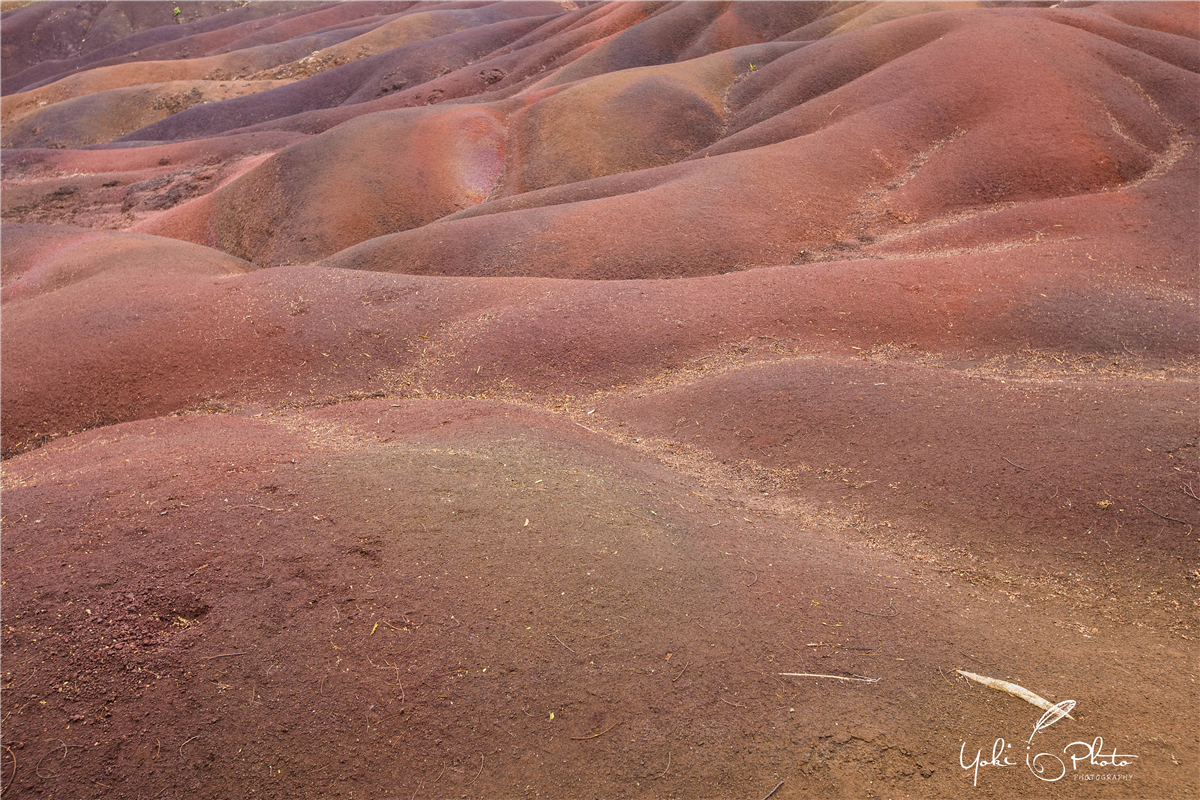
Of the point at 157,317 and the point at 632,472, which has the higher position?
the point at 157,317

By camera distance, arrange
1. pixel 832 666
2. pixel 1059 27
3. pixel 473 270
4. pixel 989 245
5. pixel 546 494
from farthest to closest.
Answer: pixel 1059 27 < pixel 473 270 < pixel 989 245 < pixel 546 494 < pixel 832 666

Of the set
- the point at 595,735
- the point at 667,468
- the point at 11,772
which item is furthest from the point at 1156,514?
the point at 11,772

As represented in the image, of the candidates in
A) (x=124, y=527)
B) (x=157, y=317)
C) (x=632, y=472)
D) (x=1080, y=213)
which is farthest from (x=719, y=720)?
(x=1080, y=213)

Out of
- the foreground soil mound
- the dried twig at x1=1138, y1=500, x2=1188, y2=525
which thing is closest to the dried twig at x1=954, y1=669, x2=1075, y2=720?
the foreground soil mound

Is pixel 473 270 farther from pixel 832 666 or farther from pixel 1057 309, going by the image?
pixel 832 666

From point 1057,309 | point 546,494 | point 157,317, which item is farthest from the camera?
point 157,317

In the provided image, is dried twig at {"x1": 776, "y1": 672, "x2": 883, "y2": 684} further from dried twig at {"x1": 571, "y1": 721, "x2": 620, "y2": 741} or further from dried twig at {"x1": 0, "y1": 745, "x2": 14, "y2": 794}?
dried twig at {"x1": 571, "y1": 721, "x2": 620, "y2": 741}

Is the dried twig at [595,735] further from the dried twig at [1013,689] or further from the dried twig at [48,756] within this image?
the dried twig at [48,756]

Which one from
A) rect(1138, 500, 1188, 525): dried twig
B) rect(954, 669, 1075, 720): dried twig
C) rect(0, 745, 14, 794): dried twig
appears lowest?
rect(1138, 500, 1188, 525): dried twig
